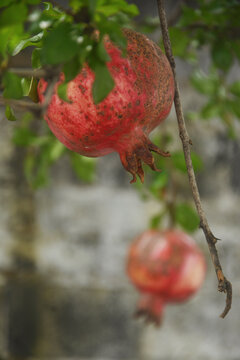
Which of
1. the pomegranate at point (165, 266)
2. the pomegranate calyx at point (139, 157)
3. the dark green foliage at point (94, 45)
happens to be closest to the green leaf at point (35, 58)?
the dark green foliage at point (94, 45)

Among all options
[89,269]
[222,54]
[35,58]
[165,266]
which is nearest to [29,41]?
[35,58]

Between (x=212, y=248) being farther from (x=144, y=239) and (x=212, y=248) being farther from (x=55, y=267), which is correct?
(x=55, y=267)

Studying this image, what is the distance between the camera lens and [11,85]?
331 mm

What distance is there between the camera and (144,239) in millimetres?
910

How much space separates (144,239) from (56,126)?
0.56 m

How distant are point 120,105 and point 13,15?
0.31 feet

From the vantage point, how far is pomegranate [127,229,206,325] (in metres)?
0.85

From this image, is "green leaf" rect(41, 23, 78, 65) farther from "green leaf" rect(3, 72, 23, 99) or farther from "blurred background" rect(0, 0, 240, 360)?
"blurred background" rect(0, 0, 240, 360)

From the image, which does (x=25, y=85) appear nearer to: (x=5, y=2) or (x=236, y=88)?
(x=5, y=2)

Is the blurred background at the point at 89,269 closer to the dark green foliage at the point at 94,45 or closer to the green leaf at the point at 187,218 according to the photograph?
the dark green foliage at the point at 94,45

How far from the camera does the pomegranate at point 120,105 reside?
35cm

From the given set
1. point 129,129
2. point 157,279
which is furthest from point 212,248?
point 157,279

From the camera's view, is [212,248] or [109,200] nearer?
[212,248]

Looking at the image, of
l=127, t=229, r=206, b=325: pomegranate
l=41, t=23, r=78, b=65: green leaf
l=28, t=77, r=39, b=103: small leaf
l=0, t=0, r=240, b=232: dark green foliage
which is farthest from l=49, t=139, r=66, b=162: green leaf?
l=41, t=23, r=78, b=65: green leaf
